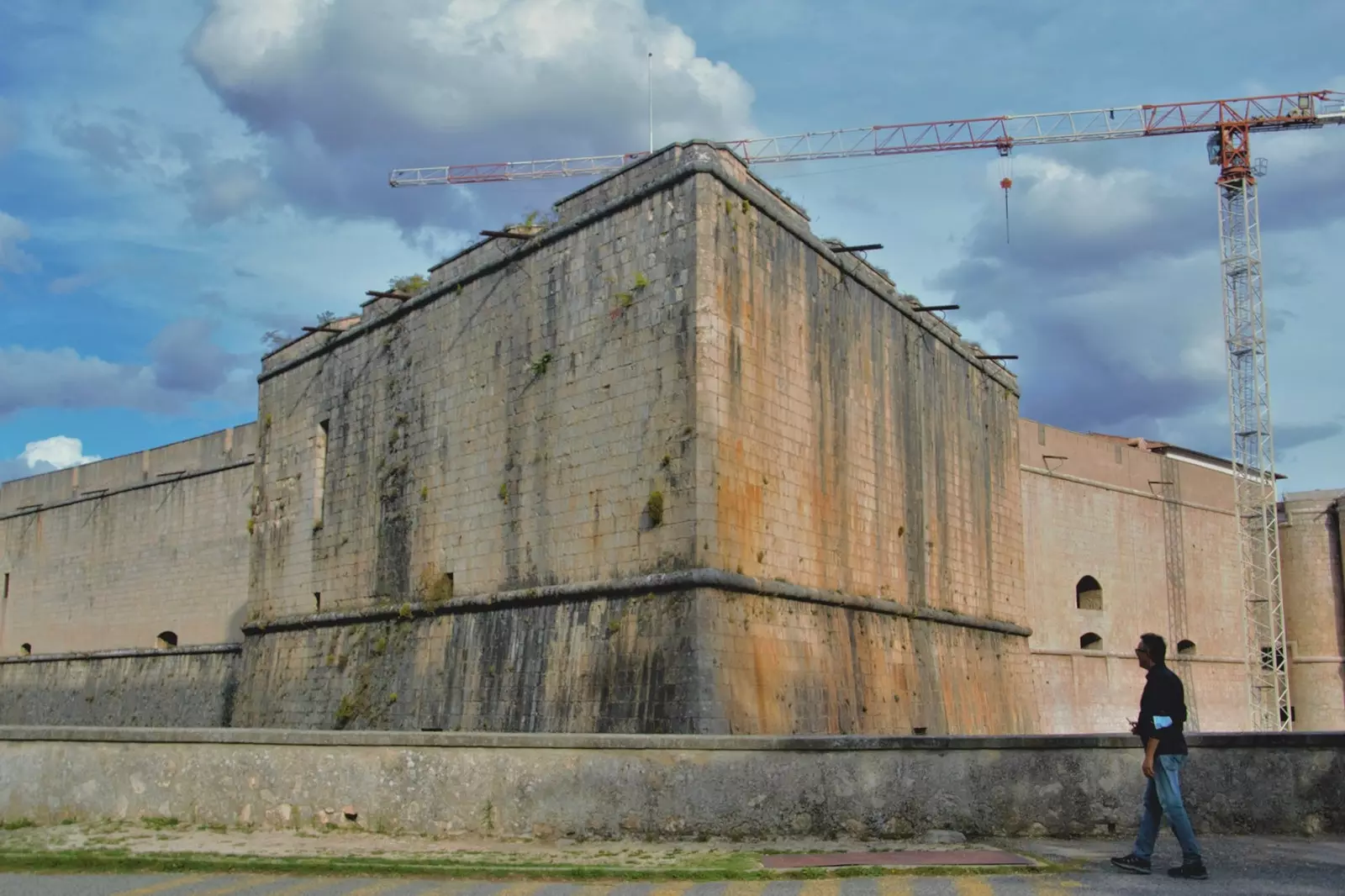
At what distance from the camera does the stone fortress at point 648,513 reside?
44.3 ft

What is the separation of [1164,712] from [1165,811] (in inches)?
21.0

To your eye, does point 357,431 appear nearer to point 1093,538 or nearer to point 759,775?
point 759,775

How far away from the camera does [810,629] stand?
14.6 meters

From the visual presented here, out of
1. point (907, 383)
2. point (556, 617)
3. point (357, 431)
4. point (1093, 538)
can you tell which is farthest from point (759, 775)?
point (1093, 538)

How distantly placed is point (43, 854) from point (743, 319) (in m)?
8.79

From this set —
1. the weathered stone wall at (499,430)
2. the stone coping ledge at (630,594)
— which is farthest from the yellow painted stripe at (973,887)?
the weathered stone wall at (499,430)

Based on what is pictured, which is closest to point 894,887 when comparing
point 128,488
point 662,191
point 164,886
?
point 164,886

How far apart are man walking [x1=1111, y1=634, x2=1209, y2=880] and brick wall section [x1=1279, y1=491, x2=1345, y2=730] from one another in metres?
28.2

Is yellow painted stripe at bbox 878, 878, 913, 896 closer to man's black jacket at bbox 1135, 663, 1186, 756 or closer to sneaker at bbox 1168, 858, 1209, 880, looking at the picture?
sneaker at bbox 1168, 858, 1209, 880

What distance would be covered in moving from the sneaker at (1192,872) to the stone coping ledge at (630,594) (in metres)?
6.58

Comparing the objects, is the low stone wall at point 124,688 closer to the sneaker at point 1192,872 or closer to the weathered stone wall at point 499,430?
the weathered stone wall at point 499,430

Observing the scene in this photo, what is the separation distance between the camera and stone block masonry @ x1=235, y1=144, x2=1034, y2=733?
44.0ft

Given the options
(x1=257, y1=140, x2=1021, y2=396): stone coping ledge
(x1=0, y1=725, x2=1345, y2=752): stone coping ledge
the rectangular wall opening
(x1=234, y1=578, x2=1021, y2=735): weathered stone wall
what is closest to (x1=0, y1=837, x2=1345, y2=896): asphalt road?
(x1=0, y1=725, x2=1345, y2=752): stone coping ledge

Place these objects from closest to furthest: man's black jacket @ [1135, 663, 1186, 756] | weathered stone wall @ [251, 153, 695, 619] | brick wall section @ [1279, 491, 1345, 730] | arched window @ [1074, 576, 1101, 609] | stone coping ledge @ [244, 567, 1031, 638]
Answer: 1. man's black jacket @ [1135, 663, 1186, 756]
2. stone coping ledge @ [244, 567, 1031, 638]
3. weathered stone wall @ [251, 153, 695, 619]
4. arched window @ [1074, 576, 1101, 609]
5. brick wall section @ [1279, 491, 1345, 730]
